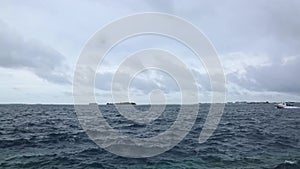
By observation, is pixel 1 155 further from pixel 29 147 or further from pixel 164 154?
pixel 164 154

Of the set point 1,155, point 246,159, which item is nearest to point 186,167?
point 246,159

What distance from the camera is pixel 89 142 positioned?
1055 inches

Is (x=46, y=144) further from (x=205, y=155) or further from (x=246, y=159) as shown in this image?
(x=246, y=159)

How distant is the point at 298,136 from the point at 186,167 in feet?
63.1

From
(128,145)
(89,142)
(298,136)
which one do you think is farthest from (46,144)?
(298,136)

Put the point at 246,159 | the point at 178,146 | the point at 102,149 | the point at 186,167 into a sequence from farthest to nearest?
the point at 178,146
the point at 102,149
the point at 246,159
the point at 186,167

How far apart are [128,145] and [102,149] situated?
2.53m

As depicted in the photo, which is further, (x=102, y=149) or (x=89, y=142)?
(x=89, y=142)

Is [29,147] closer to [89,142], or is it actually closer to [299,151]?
[89,142]

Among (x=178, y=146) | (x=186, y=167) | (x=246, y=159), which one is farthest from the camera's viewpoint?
(x=178, y=146)

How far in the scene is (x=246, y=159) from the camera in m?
21.0

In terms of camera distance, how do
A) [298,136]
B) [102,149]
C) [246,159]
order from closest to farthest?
1. [246,159]
2. [102,149]
3. [298,136]

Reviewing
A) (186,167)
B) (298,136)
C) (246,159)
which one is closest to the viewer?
(186,167)

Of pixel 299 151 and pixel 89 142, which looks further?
pixel 89 142
